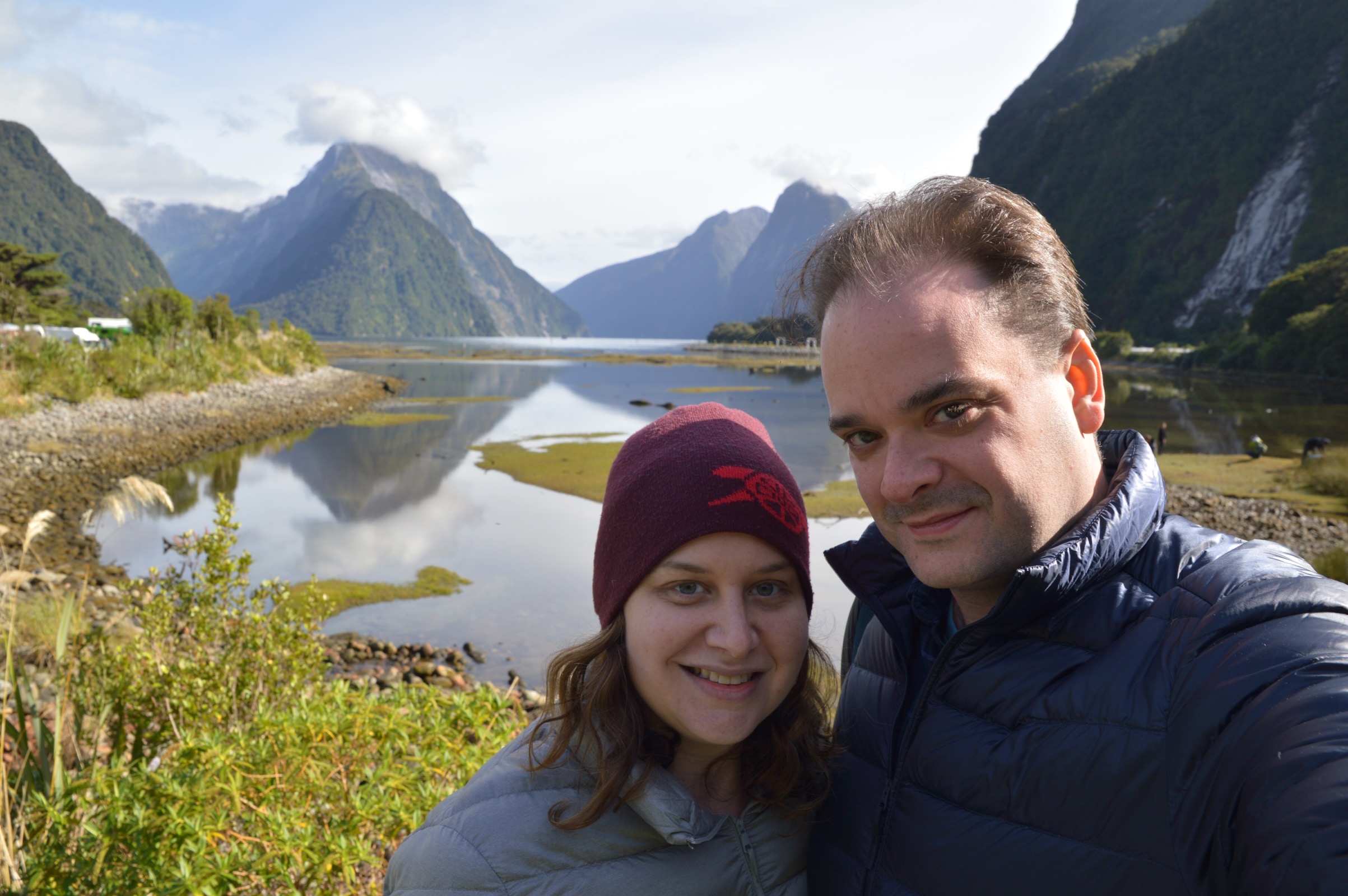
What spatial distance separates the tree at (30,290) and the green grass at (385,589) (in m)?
41.4

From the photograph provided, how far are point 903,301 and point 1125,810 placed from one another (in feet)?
Answer: 3.05

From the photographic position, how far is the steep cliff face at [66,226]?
5477 inches

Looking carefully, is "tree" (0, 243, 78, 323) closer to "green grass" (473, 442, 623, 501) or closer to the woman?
"green grass" (473, 442, 623, 501)

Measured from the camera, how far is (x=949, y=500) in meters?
1.48

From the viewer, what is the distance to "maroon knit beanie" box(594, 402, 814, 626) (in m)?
1.81

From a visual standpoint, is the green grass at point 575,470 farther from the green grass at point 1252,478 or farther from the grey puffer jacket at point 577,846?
the grey puffer jacket at point 577,846

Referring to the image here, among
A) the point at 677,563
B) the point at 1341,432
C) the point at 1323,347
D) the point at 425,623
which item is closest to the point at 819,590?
the point at 425,623

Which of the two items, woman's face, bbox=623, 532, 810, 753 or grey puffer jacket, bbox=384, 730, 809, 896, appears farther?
woman's face, bbox=623, 532, 810, 753

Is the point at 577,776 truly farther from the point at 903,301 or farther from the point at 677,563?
the point at 903,301

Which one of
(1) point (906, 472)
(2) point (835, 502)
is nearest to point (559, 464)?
(2) point (835, 502)

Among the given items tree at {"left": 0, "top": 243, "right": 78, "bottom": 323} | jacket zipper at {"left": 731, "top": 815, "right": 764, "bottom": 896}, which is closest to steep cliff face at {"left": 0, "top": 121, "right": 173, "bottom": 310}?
tree at {"left": 0, "top": 243, "right": 78, "bottom": 323}

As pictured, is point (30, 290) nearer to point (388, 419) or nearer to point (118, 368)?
point (118, 368)

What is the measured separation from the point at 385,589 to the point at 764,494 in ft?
33.0

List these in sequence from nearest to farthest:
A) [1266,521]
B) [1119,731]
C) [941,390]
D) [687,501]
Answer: [1119,731], [941,390], [687,501], [1266,521]
